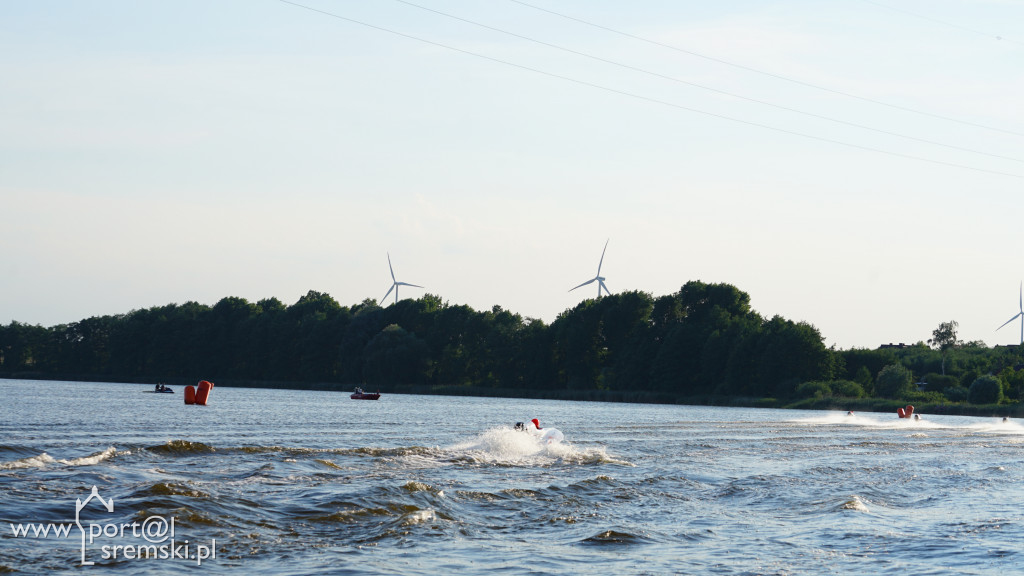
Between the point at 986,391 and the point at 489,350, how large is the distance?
254ft

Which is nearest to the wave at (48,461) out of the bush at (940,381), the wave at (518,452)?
the wave at (518,452)

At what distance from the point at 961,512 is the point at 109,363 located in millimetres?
190899

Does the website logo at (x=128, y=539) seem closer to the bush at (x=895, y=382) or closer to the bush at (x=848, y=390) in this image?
the bush at (x=848, y=390)

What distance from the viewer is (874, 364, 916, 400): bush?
Result: 120 metres

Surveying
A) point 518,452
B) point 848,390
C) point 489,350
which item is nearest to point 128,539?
point 518,452

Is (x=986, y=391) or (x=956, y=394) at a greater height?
(x=986, y=391)

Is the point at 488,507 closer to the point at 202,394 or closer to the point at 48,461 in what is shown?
the point at 48,461

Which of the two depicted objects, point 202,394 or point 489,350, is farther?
point 489,350

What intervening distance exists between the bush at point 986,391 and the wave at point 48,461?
9947cm

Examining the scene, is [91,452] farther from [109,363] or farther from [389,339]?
[109,363]

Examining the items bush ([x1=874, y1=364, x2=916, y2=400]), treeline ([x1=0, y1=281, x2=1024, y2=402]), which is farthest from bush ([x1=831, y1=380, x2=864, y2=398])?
bush ([x1=874, y1=364, x2=916, y2=400])

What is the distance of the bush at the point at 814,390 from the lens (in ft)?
388

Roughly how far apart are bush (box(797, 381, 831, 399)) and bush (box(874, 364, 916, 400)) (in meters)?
7.02

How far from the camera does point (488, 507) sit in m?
21.8
